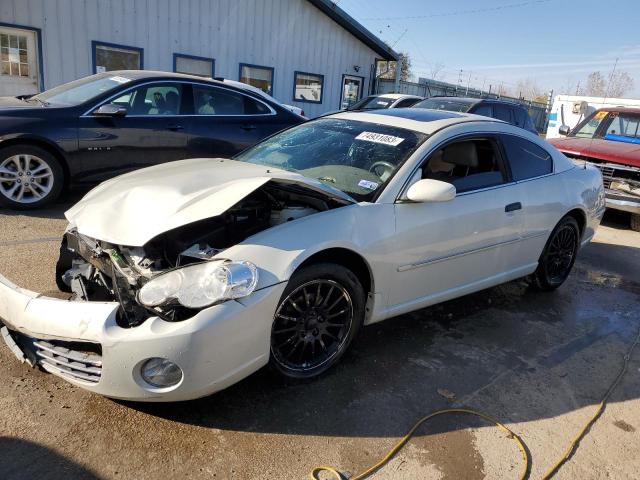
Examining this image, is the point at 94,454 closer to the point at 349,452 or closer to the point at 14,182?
the point at 349,452

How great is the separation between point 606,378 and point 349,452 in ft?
6.78

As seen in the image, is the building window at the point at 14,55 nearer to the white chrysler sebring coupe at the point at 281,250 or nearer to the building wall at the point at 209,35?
the building wall at the point at 209,35

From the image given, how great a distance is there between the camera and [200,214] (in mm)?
2598

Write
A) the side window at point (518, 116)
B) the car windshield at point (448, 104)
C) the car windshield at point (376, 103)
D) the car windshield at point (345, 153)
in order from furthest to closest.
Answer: the car windshield at point (376, 103) < the side window at point (518, 116) < the car windshield at point (448, 104) < the car windshield at point (345, 153)

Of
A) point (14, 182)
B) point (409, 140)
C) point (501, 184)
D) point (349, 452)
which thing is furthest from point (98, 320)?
point (14, 182)

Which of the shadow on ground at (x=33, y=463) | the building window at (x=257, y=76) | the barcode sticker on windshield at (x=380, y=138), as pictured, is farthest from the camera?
the building window at (x=257, y=76)

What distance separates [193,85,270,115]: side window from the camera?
22.2 ft

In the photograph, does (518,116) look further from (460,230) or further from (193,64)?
(460,230)

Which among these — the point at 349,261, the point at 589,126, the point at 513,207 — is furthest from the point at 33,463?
the point at 589,126

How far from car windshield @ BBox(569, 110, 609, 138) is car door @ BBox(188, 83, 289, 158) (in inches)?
244

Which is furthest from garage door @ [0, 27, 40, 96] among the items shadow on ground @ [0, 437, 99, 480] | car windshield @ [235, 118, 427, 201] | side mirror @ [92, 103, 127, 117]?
shadow on ground @ [0, 437, 99, 480]

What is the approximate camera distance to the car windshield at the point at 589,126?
32.3 feet

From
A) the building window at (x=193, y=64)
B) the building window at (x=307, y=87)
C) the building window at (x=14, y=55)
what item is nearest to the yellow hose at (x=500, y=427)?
the building window at (x=14, y=55)

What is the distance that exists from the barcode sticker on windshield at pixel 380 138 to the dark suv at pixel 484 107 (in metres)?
7.16
